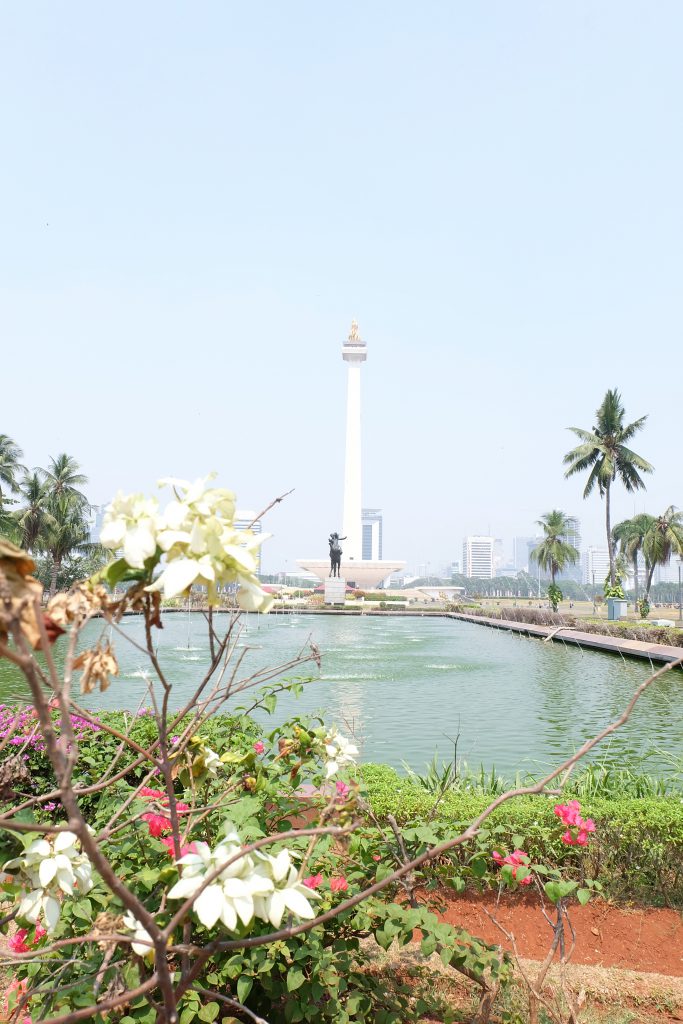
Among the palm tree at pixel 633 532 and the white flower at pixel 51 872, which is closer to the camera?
the white flower at pixel 51 872

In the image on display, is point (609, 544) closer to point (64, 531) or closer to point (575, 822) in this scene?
point (64, 531)

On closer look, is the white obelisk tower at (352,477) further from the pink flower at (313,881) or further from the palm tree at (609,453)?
the pink flower at (313,881)

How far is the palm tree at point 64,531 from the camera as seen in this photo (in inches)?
1464

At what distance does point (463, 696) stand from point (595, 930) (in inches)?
334

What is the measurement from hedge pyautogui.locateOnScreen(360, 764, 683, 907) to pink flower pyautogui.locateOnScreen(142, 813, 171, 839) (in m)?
1.59

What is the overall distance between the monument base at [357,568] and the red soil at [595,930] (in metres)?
54.3

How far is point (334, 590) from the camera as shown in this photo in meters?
46.8

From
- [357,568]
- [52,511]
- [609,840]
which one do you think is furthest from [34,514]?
[609,840]

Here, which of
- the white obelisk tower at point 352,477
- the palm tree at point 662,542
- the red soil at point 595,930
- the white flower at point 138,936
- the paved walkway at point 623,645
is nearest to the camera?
the white flower at point 138,936

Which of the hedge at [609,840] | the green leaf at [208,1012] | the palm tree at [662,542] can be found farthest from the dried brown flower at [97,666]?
the palm tree at [662,542]

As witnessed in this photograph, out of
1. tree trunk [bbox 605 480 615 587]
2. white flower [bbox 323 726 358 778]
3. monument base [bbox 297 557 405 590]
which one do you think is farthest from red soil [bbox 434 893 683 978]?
monument base [bbox 297 557 405 590]

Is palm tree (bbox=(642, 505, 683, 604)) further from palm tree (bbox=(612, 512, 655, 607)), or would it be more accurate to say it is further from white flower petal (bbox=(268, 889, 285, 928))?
white flower petal (bbox=(268, 889, 285, 928))

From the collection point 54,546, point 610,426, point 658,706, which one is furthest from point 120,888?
point 54,546

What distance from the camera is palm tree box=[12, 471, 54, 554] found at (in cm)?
3659
